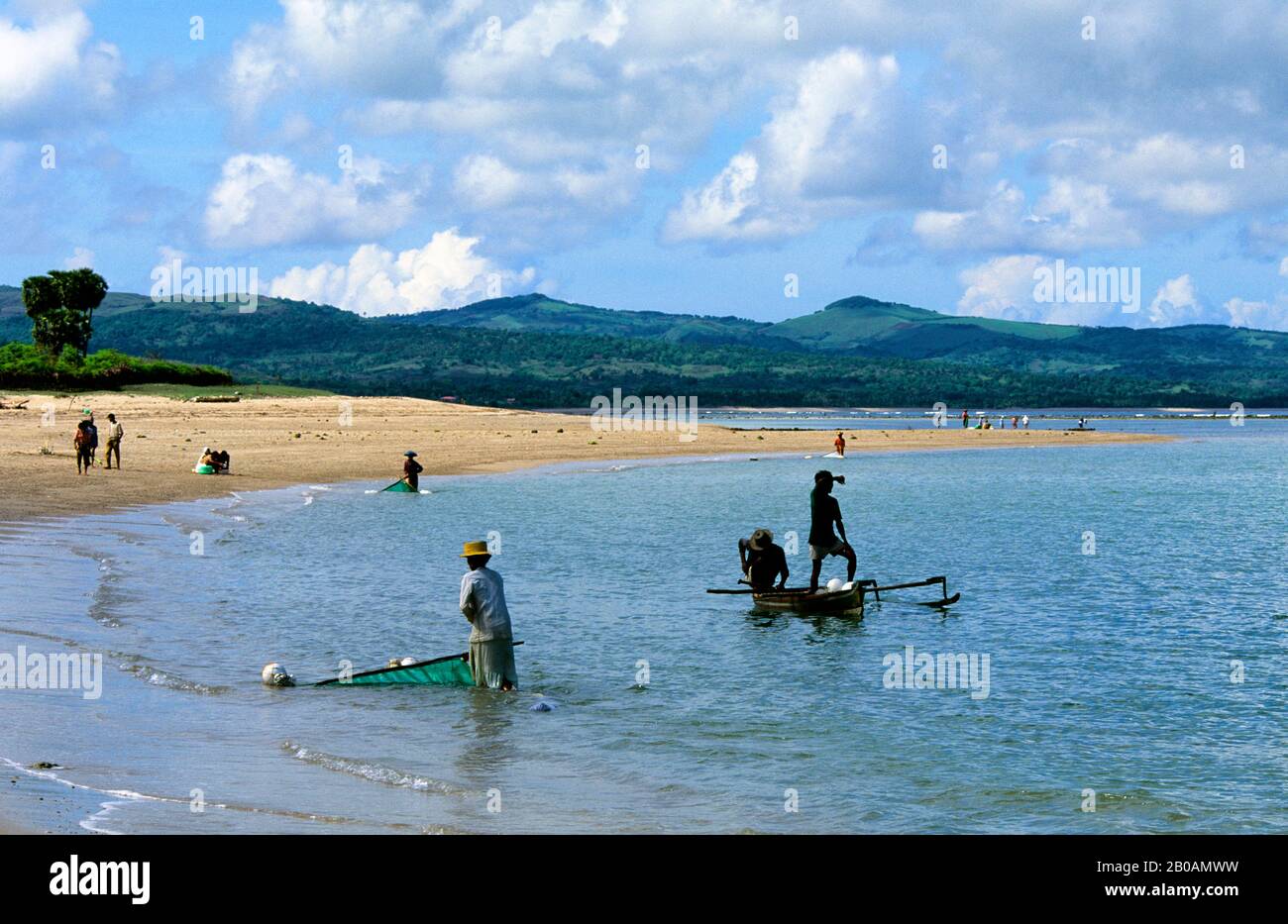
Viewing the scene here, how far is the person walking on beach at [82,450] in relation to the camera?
44500 mm

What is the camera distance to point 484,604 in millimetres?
16641

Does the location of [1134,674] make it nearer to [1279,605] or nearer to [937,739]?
[937,739]

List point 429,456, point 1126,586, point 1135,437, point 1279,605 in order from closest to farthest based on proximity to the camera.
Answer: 1. point 1279,605
2. point 1126,586
3. point 429,456
4. point 1135,437

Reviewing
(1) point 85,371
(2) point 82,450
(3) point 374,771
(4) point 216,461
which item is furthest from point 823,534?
(1) point 85,371

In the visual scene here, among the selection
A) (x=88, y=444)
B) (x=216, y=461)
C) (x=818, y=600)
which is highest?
(x=88, y=444)

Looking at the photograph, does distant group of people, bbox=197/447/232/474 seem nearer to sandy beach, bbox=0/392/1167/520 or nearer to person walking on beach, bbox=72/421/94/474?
sandy beach, bbox=0/392/1167/520

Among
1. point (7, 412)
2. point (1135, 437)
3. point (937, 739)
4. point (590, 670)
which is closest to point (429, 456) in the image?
point (7, 412)

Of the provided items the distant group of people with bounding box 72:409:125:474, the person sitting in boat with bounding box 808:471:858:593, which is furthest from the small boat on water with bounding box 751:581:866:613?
the distant group of people with bounding box 72:409:125:474

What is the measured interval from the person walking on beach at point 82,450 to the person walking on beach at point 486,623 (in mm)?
31046

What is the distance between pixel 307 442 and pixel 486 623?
54836 millimetres

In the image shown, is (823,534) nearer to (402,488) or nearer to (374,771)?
(374,771)

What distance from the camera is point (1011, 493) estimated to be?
57.9 meters
